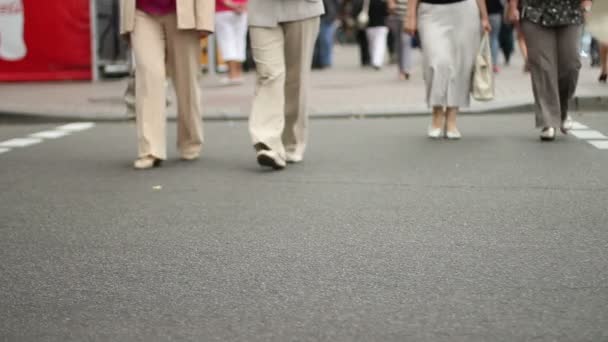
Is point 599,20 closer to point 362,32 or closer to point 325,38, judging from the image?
point 325,38

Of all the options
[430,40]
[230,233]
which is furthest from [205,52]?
[230,233]

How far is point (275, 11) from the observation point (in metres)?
8.76

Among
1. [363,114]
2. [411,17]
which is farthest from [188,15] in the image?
[363,114]

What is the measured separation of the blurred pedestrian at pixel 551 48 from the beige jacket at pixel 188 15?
282 cm

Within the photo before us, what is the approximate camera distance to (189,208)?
721 cm

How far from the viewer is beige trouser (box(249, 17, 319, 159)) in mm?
8781

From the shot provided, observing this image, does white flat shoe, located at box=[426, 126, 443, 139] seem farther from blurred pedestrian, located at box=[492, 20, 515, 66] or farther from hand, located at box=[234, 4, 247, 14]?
blurred pedestrian, located at box=[492, 20, 515, 66]

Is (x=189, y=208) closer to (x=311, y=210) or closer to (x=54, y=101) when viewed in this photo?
(x=311, y=210)

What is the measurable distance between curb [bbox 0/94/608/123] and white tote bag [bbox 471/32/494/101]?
8.91 feet

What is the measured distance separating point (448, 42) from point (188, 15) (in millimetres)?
2724

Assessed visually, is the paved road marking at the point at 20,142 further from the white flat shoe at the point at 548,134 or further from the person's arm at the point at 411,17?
the white flat shoe at the point at 548,134

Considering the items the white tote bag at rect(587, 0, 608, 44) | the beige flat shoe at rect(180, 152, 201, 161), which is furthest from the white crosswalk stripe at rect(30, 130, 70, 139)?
the white tote bag at rect(587, 0, 608, 44)

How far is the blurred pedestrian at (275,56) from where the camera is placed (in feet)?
28.7

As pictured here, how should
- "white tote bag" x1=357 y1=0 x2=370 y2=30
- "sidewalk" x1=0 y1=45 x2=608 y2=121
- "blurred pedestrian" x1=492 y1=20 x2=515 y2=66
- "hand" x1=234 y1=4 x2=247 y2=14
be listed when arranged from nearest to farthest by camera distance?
"sidewalk" x1=0 y1=45 x2=608 y2=121 < "hand" x1=234 y1=4 x2=247 y2=14 < "blurred pedestrian" x1=492 y1=20 x2=515 y2=66 < "white tote bag" x1=357 y1=0 x2=370 y2=30
